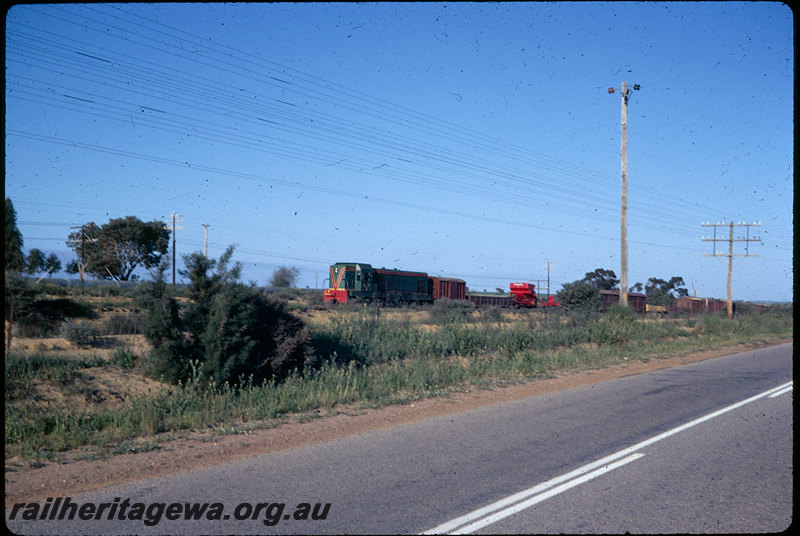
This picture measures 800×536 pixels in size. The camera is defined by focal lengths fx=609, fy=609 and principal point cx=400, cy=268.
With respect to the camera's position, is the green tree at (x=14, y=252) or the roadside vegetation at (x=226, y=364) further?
the green tree at (x=14, y=252)

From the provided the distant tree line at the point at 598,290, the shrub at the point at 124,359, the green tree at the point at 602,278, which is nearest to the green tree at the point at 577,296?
the distant tree line at the point at 598,290

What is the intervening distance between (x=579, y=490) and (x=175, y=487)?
4187mm

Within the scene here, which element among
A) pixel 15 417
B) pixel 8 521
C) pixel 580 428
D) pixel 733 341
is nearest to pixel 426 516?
pixel 8 521

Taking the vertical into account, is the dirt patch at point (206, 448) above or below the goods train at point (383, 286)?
below

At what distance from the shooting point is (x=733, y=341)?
30.1 m

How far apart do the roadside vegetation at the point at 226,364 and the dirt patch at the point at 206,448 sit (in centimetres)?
32

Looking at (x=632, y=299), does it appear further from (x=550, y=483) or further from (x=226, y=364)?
(x=550, y=483)

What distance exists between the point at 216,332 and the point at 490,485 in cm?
897

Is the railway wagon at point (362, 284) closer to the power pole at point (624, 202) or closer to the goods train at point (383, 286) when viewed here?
the goods train at point (383, 286)

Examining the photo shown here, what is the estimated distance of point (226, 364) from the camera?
13.3 m

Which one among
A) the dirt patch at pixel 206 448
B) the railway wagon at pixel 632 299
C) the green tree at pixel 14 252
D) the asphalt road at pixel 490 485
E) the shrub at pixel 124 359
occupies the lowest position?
the dirt patch at pixel 206 448

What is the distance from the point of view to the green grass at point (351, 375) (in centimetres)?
916

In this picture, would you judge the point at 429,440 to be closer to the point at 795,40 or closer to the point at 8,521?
A: the point at 8,521

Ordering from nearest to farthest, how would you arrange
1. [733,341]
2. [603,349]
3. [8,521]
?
1. [8,521]
2. [603,349]
3. [733,341]
